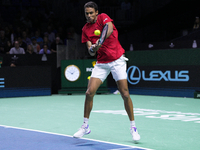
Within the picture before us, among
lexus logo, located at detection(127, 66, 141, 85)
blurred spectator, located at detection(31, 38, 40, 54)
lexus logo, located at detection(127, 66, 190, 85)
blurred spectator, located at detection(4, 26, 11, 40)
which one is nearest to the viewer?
lexus logo, located at detection(127, 66, 190, 85)

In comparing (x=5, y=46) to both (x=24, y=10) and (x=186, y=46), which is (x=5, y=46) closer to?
(x=24, y=10)

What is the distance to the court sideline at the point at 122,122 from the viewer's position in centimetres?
533

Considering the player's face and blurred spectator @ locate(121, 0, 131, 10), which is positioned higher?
blurred spectator @ locate(121, 0, 131, 10)

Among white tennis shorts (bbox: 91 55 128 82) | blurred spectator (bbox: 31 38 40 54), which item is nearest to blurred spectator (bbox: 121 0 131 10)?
blurred spectator (bbox: 31 38 40 54)

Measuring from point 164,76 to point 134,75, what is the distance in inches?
50.5

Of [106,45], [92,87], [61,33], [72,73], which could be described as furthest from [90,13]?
[61,33]

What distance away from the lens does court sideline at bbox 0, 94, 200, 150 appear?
5.33 meters

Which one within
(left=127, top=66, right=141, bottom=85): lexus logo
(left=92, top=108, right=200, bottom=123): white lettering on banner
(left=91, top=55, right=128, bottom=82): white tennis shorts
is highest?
(left=91, top=55, right=128, bottom=82): white tennis shorts

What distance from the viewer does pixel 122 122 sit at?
7.08 m

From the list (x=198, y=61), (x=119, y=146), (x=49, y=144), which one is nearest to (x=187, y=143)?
(x=119, y=146)

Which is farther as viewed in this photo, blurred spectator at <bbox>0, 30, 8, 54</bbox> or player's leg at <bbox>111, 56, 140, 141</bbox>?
blurred spectator at <bbox>0, 30, 8, 54</bbox>

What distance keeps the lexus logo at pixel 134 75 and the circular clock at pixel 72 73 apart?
196 centimetres

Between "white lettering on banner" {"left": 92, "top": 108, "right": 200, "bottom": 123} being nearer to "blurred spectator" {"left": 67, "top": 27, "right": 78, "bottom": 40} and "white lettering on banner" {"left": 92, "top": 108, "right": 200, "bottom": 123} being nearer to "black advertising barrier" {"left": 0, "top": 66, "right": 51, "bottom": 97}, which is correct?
"black advertising barrier" {"left": 0, "top": 66, "right": 51, "bottom": 97}

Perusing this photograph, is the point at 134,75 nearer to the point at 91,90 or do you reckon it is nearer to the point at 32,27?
the point at 32,27
